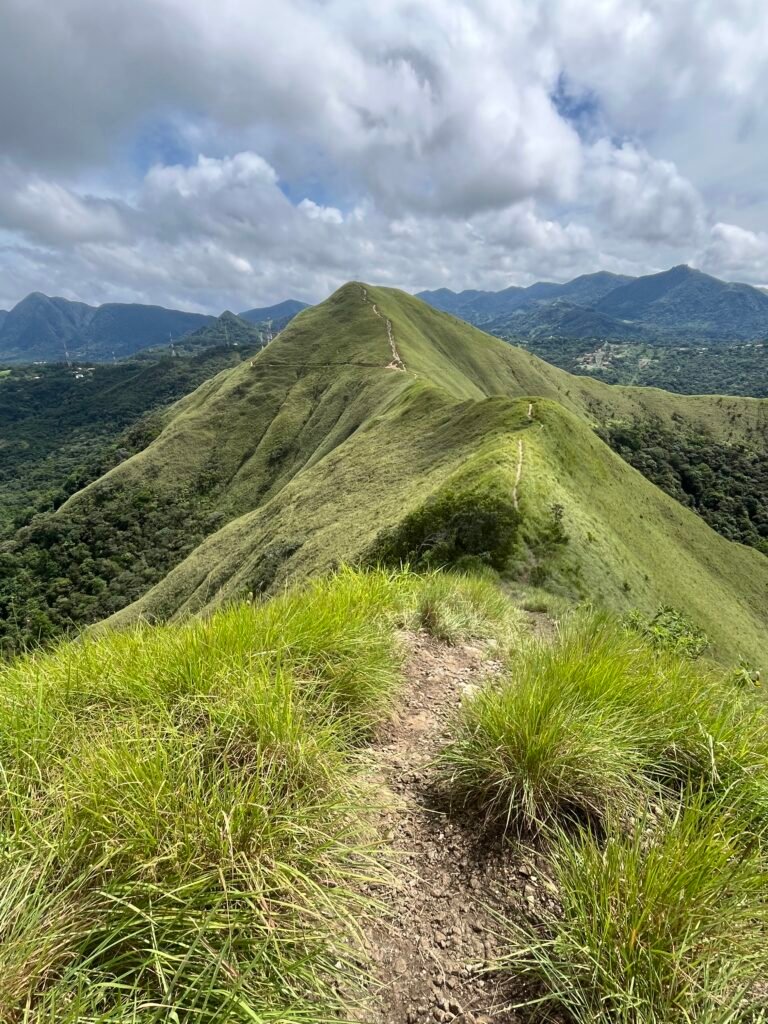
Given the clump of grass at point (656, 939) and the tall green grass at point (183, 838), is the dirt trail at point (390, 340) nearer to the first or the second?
the tall green grass at point (183, 838)

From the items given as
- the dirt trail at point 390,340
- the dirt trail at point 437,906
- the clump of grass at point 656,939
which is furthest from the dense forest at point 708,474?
the clump of grass at point 656,939

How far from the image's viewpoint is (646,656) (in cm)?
450

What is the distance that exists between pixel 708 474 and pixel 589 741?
117 m

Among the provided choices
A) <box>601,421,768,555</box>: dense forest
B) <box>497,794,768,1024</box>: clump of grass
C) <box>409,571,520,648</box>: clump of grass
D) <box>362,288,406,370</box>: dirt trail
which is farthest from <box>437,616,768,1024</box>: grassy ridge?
<box>601,421,768,555</box>: dense forest

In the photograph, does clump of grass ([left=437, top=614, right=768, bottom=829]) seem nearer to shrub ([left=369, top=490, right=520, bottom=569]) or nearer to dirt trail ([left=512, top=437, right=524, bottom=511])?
shrub ([left=369, top=490, right=520, bottom=569])

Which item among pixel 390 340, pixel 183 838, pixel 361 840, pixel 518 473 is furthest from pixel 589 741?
pixel 390 340

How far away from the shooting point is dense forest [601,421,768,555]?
88.6m

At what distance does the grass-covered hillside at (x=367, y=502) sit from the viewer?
2927cm

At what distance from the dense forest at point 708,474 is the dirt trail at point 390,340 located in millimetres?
53114

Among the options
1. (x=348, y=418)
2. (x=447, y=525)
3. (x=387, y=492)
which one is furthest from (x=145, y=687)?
(x=348, y=418)

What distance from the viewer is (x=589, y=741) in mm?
3119

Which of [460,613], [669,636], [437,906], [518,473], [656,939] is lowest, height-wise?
[669,636]

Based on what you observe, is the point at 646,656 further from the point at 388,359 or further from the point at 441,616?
the point at 388,359

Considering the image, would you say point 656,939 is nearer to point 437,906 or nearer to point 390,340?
point 437,906
